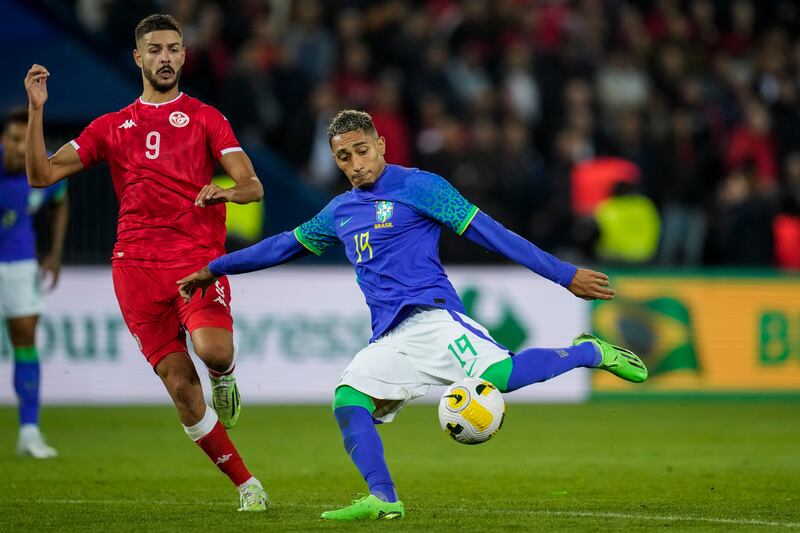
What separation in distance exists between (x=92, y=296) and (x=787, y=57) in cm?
1161

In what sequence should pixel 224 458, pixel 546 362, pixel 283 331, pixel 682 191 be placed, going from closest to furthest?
1. pixel 546 362
2. pixel 224 458
3. pixel 283 331
4. pixel 682 191

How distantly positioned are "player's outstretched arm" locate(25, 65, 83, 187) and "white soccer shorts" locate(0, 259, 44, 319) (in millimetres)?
3610

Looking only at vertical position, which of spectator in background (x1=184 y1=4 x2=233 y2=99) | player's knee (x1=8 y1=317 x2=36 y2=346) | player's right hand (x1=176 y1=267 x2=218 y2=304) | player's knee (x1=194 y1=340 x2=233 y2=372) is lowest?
player's knee (x1=8 y1=317 x2=36 y2=346)

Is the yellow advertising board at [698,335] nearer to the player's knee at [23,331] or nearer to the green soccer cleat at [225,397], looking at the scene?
the player's knee at [23,331]

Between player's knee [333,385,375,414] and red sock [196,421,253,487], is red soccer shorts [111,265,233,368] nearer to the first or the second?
red sock [196,421,253,487]

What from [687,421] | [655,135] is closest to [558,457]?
[687,421]

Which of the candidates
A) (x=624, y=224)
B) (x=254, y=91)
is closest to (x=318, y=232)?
(x=254, y=91)

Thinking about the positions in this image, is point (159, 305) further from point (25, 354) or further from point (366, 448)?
point (25, 354)

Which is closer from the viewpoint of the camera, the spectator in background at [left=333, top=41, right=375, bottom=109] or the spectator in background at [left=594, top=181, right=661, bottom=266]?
the spectator in background at [left=594, top=181, right=661, bottom=266]

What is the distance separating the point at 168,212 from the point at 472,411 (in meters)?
2.12

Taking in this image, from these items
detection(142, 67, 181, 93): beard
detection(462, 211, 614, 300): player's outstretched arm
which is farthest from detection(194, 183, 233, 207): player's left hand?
detection(462, 211, 614, 300): player's outstretched arm

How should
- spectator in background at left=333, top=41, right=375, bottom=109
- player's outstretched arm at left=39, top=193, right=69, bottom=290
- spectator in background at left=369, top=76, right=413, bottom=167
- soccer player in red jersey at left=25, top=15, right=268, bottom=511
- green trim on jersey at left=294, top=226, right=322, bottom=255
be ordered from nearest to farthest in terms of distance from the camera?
1. green trim on jersey at left=294, top=226, right=322, bottom=255
2. soccer player in red jersey at left=25, top=15, right=268, bottom=511
3. player's outstretched arm at left=39, top=193, right=69, bottom=290
4. spectator in background at left=369, top=76, right=413, bottom=167
5. spectator in background at left=333, top=41, right=375, bottom=109

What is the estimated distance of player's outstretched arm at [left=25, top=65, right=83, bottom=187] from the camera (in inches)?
297

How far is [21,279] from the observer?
1116 cm
